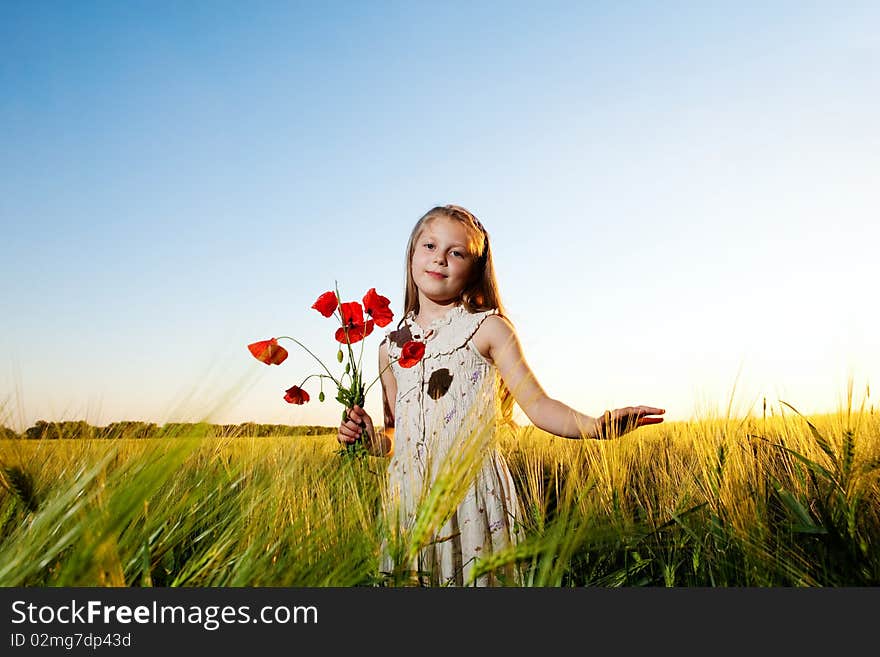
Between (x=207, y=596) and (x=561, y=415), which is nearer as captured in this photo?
(x=207, y=596)

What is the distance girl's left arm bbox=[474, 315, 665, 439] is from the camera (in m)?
1.44

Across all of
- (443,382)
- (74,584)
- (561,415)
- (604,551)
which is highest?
(443,382)

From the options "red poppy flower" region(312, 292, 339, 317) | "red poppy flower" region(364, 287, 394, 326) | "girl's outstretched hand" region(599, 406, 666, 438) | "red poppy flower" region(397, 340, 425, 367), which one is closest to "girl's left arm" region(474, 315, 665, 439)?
"girl's outstretched hand" region(599, 406, 666, 438)

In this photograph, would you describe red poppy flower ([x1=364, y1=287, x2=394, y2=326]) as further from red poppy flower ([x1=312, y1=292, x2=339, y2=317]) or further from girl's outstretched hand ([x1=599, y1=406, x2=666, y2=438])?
girl's outstretched hand ([x1=599, y1=406, x2=666, y2=438])

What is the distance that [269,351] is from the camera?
144cm

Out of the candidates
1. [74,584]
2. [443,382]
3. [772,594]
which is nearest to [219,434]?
[443,382]

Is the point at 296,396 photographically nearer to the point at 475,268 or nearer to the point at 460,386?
the point at 460,386

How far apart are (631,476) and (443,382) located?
683 millimetres

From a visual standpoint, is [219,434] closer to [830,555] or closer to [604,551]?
[604,551]

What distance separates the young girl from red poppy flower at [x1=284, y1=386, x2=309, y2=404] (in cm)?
11

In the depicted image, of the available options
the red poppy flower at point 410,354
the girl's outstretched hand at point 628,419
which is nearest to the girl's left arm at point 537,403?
the girl's outstretched hand at point 628,419

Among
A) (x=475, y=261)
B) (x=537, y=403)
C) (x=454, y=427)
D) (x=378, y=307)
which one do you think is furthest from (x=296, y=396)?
(x=475, y=261)

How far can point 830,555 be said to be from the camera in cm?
112

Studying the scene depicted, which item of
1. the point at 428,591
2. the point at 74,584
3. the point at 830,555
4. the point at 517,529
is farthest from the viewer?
the point at 517,529
